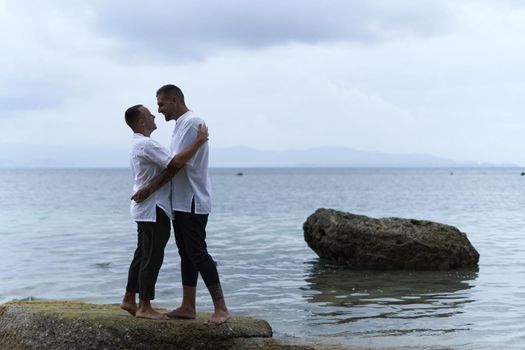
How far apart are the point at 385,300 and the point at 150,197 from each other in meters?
6.64

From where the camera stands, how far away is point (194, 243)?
258 inches

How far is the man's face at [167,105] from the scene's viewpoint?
6.58 meters

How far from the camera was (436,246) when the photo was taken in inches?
601

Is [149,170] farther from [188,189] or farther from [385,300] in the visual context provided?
[385,300]

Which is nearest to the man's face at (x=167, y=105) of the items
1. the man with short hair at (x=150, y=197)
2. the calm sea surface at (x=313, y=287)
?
the man with short hair at (x=150, y=197)

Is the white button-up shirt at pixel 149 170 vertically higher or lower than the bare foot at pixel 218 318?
higher

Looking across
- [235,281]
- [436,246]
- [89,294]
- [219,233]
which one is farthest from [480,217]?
[89,294]

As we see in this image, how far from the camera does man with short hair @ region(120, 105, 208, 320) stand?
252 inches

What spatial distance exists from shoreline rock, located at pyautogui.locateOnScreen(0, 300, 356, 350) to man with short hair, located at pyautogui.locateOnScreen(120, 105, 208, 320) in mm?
273

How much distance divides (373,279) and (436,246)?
2030mm

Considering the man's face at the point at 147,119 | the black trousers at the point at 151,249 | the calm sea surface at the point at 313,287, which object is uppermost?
the man's face at the point at 147,119

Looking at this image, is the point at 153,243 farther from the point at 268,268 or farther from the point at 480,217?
the point at 480,217

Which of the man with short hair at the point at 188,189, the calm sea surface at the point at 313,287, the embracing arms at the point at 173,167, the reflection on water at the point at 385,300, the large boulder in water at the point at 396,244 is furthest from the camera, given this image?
the large boulder in water at the point at 396,244

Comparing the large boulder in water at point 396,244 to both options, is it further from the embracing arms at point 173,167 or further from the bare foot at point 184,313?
the embracing arms at point 173,167
